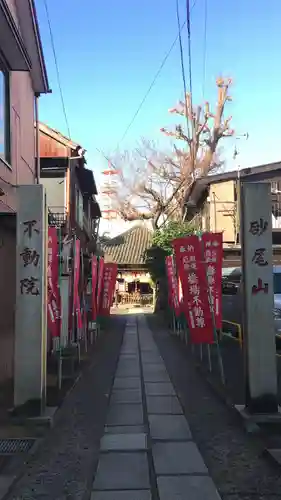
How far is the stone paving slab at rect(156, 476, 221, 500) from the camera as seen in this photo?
15.2ft

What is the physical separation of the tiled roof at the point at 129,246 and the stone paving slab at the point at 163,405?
32224 mm

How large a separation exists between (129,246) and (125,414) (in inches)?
1455

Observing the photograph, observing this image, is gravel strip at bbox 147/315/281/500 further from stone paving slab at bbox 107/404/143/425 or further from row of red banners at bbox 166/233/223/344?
row of red banners at bbox 166/233/223/344

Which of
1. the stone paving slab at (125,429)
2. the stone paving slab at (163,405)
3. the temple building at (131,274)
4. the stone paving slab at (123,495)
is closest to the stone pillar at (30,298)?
the stone paving slab at (125,429)

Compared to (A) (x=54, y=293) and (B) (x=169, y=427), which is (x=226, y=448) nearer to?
(B) (x=169, y=427)

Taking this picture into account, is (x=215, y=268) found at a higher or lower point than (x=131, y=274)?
lower

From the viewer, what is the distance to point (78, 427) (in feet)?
23.2

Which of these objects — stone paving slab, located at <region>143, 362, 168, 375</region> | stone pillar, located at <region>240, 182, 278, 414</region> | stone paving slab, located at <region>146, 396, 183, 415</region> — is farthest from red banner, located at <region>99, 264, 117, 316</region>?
stone pillar, located at <region>240, 182, 278, 414</region>

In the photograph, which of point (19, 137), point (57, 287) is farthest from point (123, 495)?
point (19, 137)

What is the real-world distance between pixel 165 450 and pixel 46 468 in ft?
4.56

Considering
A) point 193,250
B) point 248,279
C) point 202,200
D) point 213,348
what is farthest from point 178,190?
point 248,279

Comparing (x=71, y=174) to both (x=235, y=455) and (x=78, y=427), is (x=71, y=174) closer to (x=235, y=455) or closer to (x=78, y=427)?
(x=78, y=427)

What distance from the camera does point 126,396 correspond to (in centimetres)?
909

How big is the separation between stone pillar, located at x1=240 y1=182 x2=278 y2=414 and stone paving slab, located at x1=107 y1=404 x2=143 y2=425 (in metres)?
1.67
